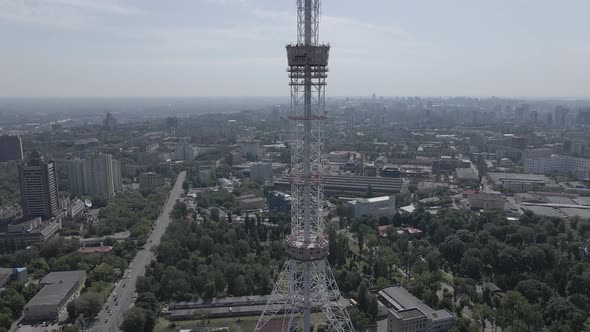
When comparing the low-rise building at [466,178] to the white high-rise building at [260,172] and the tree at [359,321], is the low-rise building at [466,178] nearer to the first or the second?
the white high-rise building at [260,172]

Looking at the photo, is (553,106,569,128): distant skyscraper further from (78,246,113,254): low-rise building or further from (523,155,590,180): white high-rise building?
(78,246,113,254): low-rise building

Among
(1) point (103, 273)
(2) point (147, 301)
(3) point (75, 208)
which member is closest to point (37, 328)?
(1) point (103, 273)

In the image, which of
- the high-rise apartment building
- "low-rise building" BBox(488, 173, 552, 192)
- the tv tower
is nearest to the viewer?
the tv tower

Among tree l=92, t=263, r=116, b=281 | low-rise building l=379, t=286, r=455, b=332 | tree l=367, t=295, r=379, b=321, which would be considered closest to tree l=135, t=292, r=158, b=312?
tree l=92, t=263, r=116, b=281

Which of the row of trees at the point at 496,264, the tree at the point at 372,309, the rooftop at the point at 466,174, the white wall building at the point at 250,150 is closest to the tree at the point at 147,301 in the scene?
the row of trees at the point at 496,264

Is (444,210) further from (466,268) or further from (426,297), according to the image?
(426,297)

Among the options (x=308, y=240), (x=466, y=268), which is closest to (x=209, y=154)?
(x=466, y=268)

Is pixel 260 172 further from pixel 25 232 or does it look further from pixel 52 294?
pixel 52 294
